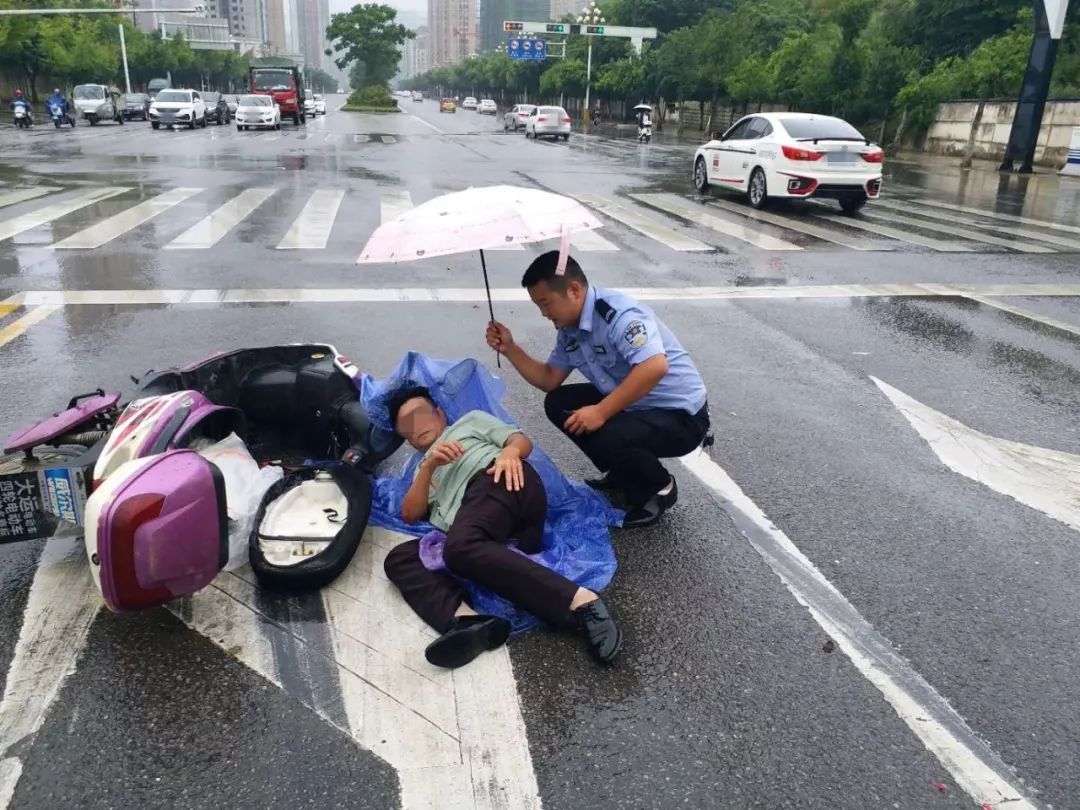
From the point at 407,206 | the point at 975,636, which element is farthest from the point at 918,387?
the point at 407,206

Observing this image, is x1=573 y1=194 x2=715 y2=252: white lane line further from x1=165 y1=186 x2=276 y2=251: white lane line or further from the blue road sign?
the blue road sign

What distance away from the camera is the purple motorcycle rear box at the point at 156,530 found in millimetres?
2594

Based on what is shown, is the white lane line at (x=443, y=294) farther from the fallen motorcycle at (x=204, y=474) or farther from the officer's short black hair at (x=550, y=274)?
the officer's short black hair at (x=550, y=274)

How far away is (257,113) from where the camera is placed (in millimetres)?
37594

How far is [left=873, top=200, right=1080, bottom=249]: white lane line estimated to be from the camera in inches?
463

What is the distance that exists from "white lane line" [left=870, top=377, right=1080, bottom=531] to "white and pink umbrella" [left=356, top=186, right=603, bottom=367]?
2366 millimetres

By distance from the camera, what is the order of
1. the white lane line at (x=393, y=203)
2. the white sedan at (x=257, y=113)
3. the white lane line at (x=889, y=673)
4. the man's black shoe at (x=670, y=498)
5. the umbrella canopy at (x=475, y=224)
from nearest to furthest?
1. the white lane line at (x=889, y=673)
2. the umbrella canopy at (x=475, y=224)
3. the man's black shoe at (x=670, y=498)
4. the white lane line at (x=393, y=203)
5. the white sedan at (x=257, y=113)

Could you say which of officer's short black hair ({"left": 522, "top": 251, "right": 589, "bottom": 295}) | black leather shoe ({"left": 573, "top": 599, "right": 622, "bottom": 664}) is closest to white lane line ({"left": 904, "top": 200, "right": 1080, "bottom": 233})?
officer's short black hair ({"left": 522, "top": 251, "right": 589, "bottom": 295})

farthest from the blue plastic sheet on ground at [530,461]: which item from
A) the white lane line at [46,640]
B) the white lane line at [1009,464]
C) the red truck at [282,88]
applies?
the red truck at [282,88]

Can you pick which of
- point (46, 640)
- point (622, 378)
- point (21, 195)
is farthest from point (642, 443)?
point (21, 195)

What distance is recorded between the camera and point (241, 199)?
13.8 meters

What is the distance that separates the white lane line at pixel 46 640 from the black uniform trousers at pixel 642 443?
1879 mm

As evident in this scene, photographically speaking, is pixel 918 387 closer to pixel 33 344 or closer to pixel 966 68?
pixel 33 344

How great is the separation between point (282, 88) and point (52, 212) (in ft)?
119
